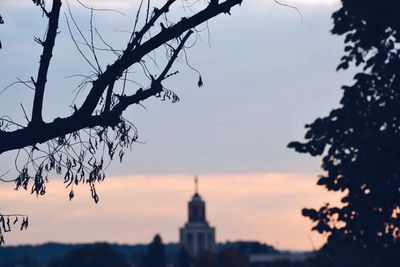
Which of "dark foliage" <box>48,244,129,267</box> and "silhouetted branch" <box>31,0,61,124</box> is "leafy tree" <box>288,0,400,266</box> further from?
"dark foliage" <box>48,244,129,267</box>

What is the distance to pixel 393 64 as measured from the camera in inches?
939

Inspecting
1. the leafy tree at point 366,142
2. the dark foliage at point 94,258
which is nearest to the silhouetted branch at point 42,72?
the leafy tree at point 366,142

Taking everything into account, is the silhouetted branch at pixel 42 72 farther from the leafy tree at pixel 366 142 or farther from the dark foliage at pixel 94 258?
the dark foliage at pixel 94 258

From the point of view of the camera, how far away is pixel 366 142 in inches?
914

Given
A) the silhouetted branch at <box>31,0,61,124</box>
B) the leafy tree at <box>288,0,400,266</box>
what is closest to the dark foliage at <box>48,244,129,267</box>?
the leafy tree at <box>288,0,400,266</box>

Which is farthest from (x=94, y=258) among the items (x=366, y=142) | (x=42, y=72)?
(x=42, y=72)

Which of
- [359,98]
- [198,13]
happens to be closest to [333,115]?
[359,98]

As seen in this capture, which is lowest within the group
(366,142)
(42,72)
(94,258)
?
(42,72)

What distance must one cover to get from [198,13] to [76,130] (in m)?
1.29

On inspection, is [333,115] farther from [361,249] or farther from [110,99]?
[110,99]

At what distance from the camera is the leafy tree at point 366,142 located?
2316cm

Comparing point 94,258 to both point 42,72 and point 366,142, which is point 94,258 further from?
point 42,72

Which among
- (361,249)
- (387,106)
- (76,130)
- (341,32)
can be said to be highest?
(341,32)

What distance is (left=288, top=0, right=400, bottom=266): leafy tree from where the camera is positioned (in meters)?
23.2
